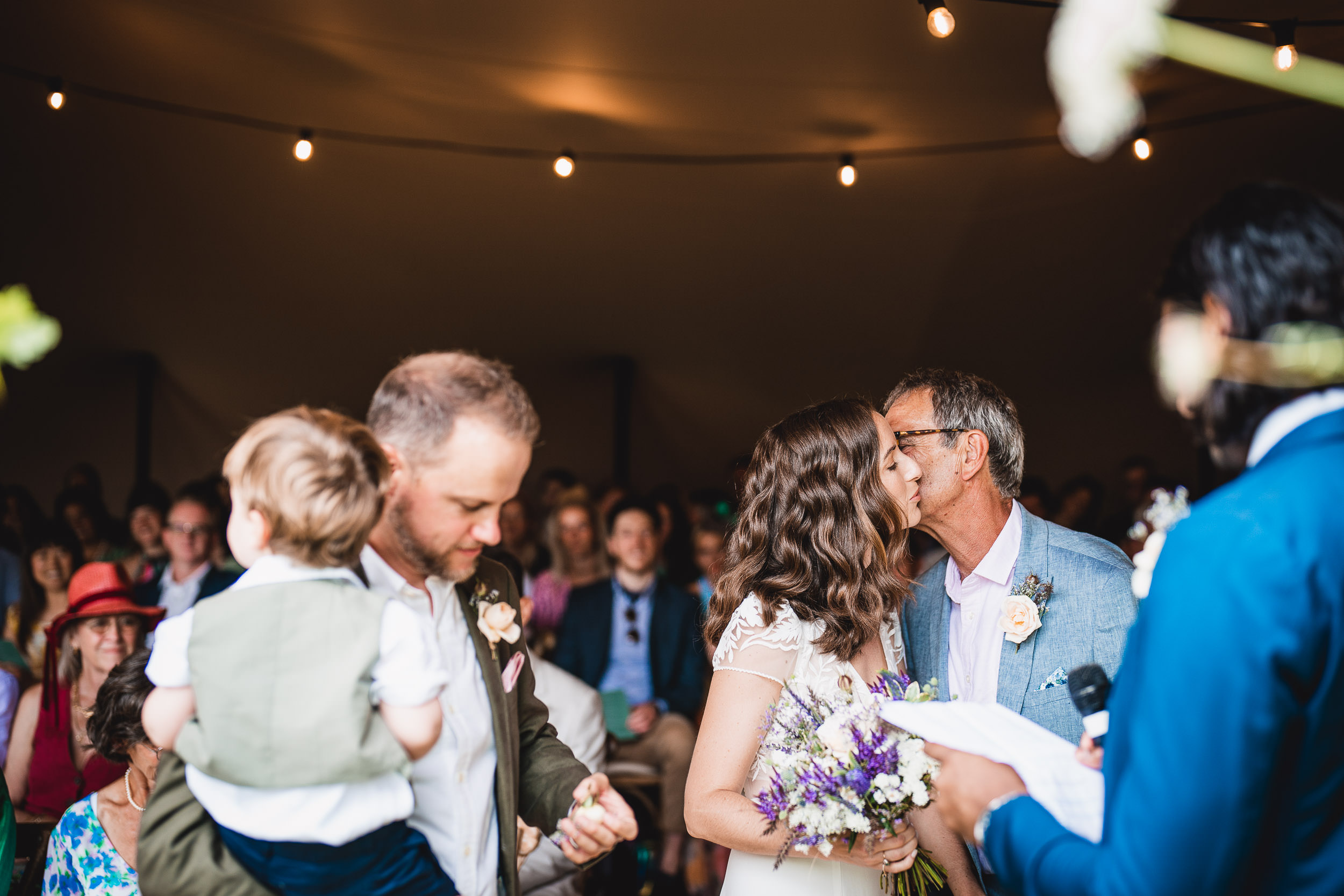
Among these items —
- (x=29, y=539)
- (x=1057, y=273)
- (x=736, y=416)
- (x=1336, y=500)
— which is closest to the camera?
(x=1336, y=500)

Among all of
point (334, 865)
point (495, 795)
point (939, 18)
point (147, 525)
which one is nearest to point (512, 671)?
point (495, 795)

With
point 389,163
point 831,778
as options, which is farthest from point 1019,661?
point 389,163

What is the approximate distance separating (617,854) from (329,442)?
155 inches

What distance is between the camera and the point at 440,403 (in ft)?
5.57

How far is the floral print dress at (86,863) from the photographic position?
2.34m

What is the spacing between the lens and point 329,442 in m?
1.50

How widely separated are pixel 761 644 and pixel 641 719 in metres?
3.03

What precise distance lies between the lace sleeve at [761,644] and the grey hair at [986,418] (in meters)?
0.70

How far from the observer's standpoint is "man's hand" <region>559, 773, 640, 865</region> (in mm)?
1773

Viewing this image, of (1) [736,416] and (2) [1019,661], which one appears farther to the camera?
(1) [736,416]

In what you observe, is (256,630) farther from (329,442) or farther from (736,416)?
(736,416)

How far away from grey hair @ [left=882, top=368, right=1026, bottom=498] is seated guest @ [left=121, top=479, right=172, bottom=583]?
17.6 feet

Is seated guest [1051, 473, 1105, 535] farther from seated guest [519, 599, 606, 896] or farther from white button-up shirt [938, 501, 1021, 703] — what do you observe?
white button-up shirt [938, 501, 1021, 703]

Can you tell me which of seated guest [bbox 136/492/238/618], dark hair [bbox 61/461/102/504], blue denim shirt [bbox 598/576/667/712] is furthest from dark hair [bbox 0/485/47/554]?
blue denim shirt [bbox 598/576/667/712]
